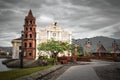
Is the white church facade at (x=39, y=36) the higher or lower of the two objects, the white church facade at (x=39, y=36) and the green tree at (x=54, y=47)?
the higher

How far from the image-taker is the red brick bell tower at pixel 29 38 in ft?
250

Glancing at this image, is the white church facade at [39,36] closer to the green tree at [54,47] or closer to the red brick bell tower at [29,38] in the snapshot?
the red brick bell tower at [29,38]

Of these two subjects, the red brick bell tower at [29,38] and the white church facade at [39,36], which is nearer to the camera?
the red brick bell tower at [29,38]

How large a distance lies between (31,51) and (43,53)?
5507 millimetres

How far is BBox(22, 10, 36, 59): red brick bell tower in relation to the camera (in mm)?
76312

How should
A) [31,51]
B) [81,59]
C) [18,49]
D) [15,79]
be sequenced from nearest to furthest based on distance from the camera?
1. [15,79]
2. [81,59]
3. [31,51]
4. [18,49]

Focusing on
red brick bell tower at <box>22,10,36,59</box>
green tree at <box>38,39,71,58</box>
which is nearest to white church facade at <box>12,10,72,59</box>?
red brick bell tower at <box>22,10,36,59</box>

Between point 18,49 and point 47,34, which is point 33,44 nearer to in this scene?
point 47,34

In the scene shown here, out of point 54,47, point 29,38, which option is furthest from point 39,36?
point 54,47

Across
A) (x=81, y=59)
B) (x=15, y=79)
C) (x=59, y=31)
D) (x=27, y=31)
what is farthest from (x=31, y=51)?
(x=15, y=79)

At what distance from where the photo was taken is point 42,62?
2063 inches

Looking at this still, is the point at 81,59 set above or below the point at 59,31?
below

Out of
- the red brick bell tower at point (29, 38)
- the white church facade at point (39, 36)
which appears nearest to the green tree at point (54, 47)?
the red brick bell tower at point (29, 38)

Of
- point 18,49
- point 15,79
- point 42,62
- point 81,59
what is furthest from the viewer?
point 18,49
